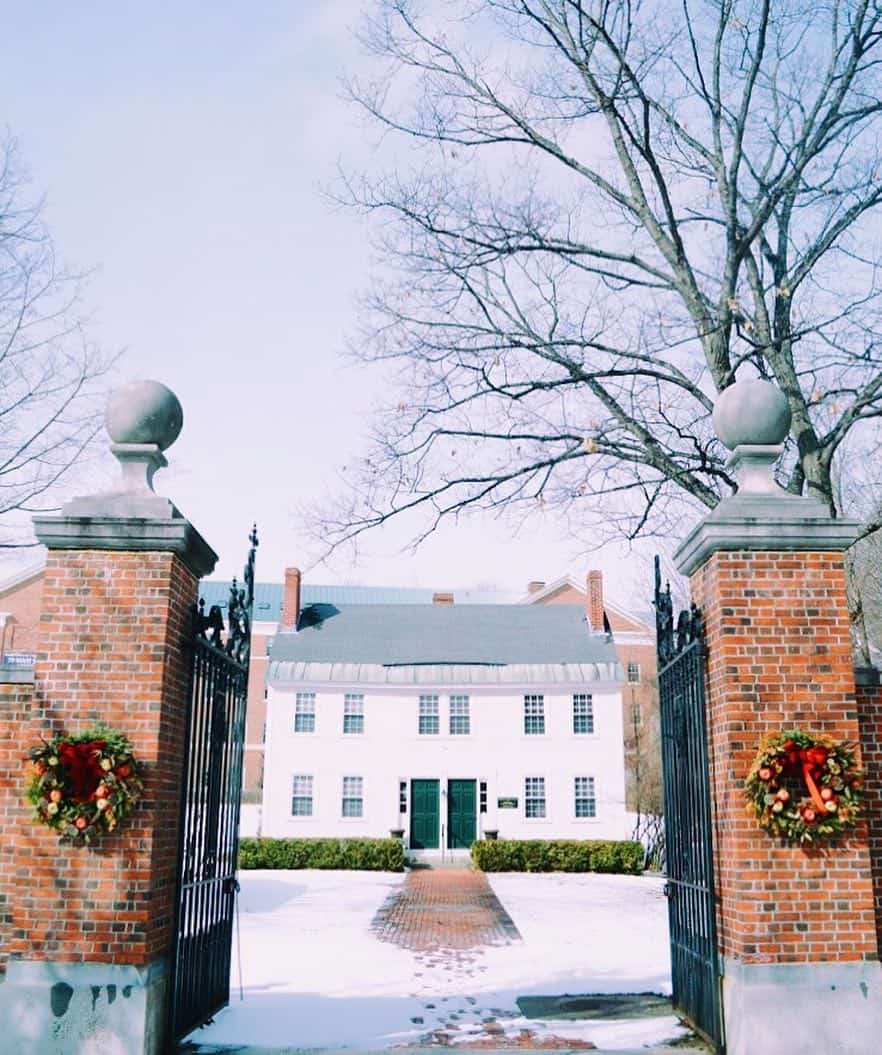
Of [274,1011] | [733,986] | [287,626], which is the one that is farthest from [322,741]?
[733,986]

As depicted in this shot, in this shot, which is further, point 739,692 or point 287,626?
point 287,626

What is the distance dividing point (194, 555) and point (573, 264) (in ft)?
29.5

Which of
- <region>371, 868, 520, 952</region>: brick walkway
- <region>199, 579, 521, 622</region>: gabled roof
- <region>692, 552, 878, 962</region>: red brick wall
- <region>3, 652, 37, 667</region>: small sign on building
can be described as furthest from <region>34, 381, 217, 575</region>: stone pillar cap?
<region>199, 579, 521, 622</region>: gabled roof

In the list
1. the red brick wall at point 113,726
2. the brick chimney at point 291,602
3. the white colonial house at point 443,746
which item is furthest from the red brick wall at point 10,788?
the brick chimney at point 291,602

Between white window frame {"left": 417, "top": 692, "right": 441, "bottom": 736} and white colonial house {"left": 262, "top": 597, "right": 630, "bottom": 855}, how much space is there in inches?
1.3

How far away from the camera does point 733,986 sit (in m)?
6.35

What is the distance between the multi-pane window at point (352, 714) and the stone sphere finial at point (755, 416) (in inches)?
1068

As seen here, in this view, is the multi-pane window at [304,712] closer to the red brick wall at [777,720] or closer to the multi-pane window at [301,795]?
the multi-pane window at [301,795]

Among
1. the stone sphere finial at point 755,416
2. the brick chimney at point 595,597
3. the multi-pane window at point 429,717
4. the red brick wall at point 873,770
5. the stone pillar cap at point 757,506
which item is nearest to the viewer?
the red brick wall at point 873,770

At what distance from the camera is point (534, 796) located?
3253 cm

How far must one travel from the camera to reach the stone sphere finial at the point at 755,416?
7.21 metres

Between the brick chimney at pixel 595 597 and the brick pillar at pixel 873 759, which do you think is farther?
the brick chimney at pixel 595 597

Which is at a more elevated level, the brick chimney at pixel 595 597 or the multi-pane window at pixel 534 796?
the brick chimney at pixel 595 597

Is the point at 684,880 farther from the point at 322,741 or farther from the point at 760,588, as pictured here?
the point at 322,741
